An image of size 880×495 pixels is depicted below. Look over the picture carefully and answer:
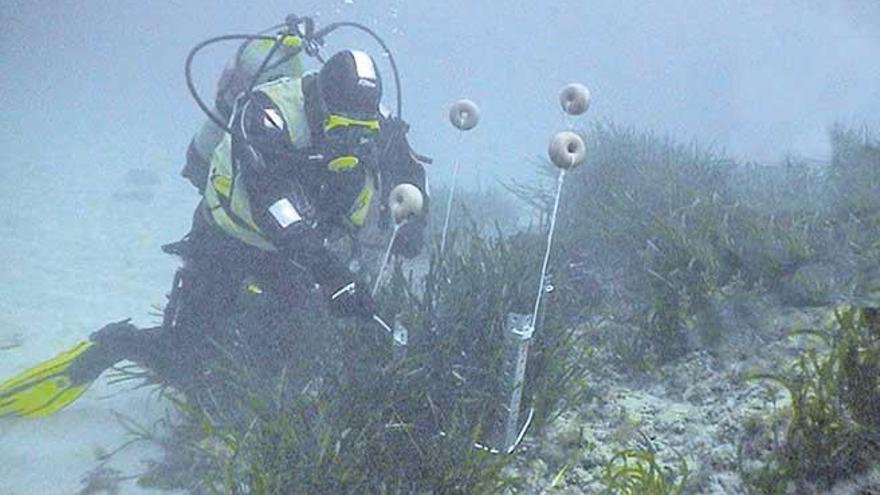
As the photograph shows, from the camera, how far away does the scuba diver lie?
14.1 feet

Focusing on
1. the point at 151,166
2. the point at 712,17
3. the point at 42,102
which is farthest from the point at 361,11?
the point at 151,166

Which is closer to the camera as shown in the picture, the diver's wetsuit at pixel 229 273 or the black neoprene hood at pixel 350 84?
the black neoprene hood at pixel 350 84

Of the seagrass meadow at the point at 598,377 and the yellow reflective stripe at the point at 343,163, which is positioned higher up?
the yellow reflective stripe at the point at 343,163

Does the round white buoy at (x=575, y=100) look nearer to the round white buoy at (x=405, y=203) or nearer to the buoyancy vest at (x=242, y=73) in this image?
the round white buoy at (x=405, y=203)

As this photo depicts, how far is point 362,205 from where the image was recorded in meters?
4.78

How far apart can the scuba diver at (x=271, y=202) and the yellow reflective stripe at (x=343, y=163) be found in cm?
1

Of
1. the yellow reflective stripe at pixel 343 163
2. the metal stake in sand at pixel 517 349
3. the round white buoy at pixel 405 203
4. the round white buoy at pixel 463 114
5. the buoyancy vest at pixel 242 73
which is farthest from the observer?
the buoyancy vest at pixel 242 73

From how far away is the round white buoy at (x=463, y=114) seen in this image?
491 centimetres

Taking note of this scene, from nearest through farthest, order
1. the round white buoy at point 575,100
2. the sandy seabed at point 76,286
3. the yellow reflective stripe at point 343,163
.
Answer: the round white buoy at point 575,100 → the yellow reflective stripe at point 343,163 → the sandy seabed at point 76,286

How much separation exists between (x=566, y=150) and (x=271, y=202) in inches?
73.0

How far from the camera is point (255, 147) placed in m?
4.32

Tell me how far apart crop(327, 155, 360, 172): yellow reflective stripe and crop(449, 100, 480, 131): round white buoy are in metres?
0.87

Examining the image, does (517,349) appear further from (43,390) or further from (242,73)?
(43,390)

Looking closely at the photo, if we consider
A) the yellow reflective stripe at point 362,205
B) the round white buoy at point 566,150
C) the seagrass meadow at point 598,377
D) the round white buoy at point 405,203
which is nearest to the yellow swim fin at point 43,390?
the seagrass meadow at point 598,377
